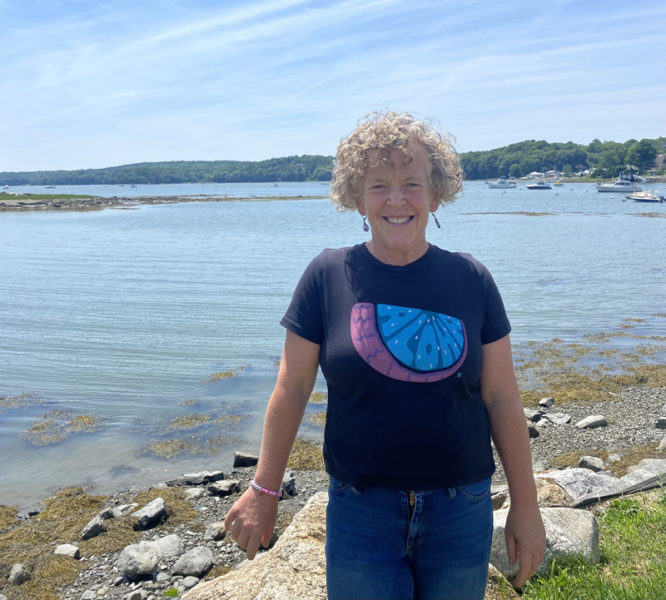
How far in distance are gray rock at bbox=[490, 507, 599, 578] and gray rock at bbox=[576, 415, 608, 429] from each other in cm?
578

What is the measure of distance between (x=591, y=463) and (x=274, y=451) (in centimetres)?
684

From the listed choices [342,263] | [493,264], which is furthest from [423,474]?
[493,264]

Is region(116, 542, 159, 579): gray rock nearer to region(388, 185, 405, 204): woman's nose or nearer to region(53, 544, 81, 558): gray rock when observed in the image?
region(53, 544, 81, 558): gray rock

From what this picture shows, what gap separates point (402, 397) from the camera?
2.49 meters

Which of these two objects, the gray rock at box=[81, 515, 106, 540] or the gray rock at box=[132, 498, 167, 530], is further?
the gray rock at box=[132, 498, 167, 530]

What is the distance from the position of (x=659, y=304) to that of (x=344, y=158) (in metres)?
20.6

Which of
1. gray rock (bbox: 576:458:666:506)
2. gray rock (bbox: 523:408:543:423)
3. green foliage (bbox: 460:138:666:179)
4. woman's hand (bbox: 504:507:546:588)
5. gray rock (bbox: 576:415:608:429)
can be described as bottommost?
gray rock (bbox: 523:408:543:423)

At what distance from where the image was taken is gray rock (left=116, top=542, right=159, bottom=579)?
6.24m

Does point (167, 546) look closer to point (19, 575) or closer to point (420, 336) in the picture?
point (19, 575)

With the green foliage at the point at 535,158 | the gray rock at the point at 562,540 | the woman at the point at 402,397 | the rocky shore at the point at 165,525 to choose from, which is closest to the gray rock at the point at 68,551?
the rocky shore at the point at 165,525

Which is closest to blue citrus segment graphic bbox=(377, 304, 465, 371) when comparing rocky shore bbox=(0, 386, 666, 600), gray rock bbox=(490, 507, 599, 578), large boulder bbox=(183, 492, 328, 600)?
large boulder bbox=(183, 492, 328, 600)

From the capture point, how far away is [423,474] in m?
2.49

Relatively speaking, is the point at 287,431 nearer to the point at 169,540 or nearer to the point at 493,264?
the point at 169,540

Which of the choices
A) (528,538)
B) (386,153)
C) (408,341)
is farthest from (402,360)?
(528,538)
